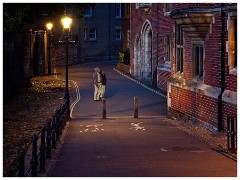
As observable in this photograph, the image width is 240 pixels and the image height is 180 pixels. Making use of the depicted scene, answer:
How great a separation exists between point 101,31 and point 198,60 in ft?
162

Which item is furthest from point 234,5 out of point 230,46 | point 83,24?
point 83,24

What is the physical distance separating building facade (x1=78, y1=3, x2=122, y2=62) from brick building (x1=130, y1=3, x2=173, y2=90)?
2463cm

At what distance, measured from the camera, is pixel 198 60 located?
19.6 m

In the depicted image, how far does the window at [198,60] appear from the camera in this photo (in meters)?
19.1

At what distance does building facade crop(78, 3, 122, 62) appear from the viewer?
66.8 m

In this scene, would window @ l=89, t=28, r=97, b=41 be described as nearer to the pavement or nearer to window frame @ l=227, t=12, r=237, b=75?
the pavement

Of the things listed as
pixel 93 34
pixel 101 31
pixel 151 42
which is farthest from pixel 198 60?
pixel 101 31

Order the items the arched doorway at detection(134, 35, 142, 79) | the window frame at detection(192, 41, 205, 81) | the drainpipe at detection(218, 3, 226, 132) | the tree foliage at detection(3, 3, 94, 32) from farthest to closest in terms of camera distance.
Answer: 1. the tree foliage at detection(3, 3, 94, 32)
2. the arched doorway at detection(134, 35, 142, 79)
3. the window frame at detection(192, 41, 205, 81)
4. the drainpipe at detection(218, 3, 226, 132)

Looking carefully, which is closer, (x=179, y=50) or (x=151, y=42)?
(x=179, y=50)

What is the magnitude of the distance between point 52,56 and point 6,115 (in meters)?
33.1

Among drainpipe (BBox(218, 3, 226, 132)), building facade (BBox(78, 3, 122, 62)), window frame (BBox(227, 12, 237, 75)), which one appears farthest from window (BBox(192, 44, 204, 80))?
building facade (BBox(78, 3, 122, 62))

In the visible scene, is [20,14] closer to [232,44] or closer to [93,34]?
[93,34]

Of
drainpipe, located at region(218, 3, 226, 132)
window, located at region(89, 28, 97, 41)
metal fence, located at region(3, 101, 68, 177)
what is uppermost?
window, located at region(89, 28, 97, 41)

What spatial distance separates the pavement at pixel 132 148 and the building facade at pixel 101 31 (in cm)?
4121
